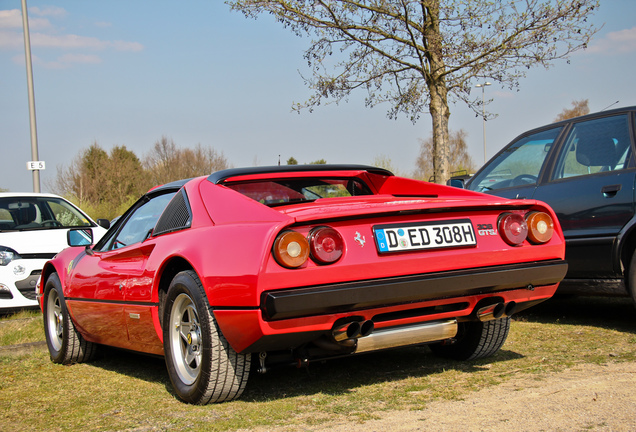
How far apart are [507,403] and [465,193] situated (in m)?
1.47

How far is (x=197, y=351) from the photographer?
3.61m

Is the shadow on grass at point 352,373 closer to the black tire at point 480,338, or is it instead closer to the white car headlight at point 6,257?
the black tire at point 480,338

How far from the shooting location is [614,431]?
257 cm

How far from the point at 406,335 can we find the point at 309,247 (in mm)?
736

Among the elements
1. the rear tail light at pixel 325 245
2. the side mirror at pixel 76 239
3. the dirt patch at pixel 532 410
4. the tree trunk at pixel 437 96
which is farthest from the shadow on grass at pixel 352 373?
the tree trunk at pixel 437 96

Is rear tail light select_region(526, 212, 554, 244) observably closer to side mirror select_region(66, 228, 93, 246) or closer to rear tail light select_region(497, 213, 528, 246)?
rear tail light select_region(497, 213, 528, 246)

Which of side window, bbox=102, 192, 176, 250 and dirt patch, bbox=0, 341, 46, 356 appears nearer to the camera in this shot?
side window, bbox=102, 192, 176, 250

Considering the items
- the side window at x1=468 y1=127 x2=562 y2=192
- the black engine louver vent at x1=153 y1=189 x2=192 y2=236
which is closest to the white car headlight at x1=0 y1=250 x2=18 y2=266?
the black engine louver vent at x1=153 y1=189 x2=192 y2=236

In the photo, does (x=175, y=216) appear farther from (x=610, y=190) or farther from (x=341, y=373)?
(x=610, y=190)

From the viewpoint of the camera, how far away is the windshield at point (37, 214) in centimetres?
870

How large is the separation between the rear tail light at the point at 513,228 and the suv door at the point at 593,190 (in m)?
1.68

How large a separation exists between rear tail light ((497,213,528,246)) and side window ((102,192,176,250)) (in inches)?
82.0

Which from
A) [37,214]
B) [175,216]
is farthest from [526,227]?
[37,214]

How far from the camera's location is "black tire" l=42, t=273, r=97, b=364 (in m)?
5.10
